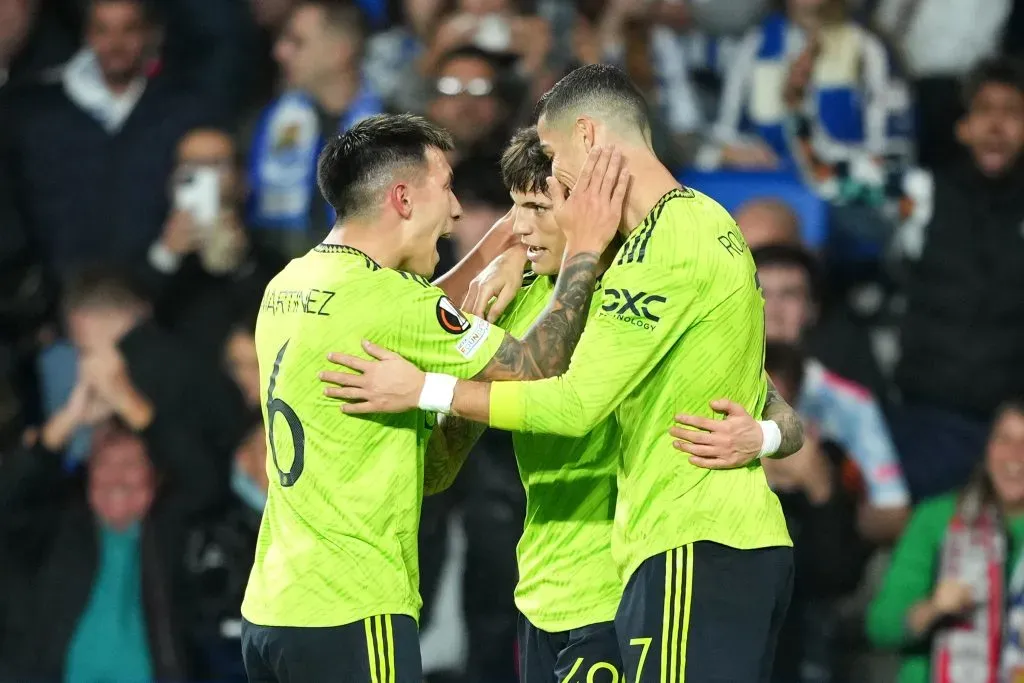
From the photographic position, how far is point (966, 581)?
7.03 meters

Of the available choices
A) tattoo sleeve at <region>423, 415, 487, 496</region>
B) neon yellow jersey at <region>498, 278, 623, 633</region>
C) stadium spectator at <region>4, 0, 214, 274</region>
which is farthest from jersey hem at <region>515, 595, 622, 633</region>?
stadium spectator at <region>4, 0, 214, 274</region>

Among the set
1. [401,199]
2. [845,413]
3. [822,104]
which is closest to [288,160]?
[822,104]

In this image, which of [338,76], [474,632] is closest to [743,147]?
[338,76]

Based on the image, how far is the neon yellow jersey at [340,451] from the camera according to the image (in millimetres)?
3898

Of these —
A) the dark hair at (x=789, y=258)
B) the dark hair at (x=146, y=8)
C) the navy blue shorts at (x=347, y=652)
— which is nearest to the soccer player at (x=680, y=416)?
the navy blue shorts at (x=347, y=652)

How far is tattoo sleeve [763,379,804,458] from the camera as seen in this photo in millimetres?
4227

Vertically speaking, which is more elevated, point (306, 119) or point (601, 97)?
point (306, 119)

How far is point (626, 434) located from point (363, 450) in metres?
0.72

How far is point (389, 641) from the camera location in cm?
388

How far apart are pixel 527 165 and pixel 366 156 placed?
0.57 meters

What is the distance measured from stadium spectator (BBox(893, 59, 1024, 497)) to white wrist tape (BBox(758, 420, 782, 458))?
3.59 metres

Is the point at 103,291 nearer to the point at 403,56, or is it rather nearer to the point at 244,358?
the point at 244,358

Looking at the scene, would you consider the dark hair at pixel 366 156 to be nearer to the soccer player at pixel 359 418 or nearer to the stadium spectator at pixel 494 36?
the soccer player at pixel 359 418

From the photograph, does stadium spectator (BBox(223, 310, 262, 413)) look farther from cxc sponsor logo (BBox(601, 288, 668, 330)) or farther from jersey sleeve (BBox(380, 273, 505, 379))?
cxc sponsor logo (BBox(601, 288, 668, 330))
